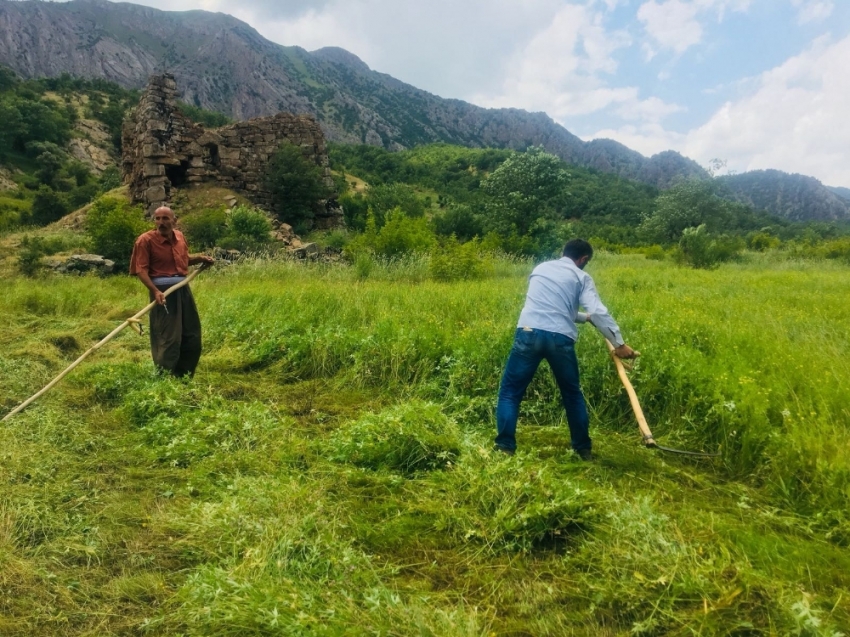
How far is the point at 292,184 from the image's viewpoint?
62.4ft

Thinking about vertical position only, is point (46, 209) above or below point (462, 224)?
below

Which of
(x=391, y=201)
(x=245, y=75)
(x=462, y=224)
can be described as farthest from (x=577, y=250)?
(x=245, y=75)

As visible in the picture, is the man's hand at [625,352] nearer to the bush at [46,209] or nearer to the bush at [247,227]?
the bush at [247,227]

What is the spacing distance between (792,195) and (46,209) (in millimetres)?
135916

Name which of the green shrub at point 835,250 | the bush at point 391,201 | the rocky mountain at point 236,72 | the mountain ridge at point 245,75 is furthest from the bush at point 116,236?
the rocky mountain at point 236,72

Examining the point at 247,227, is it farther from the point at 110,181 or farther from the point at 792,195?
the point at 792,195

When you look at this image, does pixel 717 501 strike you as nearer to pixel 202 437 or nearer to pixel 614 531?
pixel 614 531

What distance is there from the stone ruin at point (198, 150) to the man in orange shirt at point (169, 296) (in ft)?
43.5

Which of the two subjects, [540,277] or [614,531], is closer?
[614,531]

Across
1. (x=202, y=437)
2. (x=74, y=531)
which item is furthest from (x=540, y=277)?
(x=74, y=531)

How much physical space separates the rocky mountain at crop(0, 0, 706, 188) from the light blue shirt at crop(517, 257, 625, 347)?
76.5 meters

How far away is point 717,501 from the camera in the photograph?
9.46ft

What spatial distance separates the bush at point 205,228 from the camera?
49.6 feet

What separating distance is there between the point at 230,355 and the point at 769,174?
147746 mm
